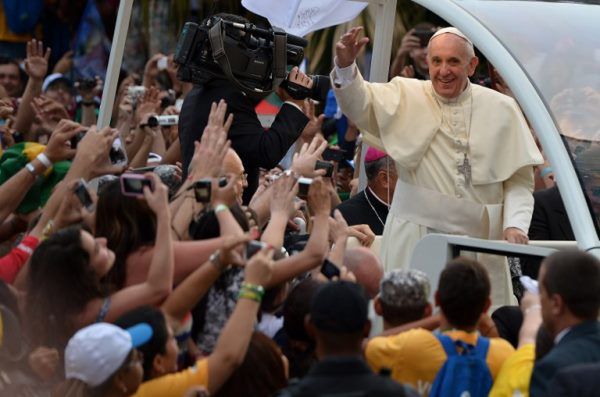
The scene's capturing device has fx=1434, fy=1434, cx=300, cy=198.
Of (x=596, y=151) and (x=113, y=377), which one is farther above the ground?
(x=596, y=151)

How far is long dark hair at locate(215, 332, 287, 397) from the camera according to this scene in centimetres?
484

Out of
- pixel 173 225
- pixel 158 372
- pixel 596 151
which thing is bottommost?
pixel 158 372

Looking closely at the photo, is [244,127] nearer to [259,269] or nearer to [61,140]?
Answer: [61,140]

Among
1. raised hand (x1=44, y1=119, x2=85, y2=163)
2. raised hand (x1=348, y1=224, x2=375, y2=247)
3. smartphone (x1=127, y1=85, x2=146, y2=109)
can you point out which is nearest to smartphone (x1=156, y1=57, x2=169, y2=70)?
smartphone (x1=127, y1=85, x2=146, y2=109)

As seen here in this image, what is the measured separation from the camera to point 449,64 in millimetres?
6992

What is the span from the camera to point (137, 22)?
46.0 feet

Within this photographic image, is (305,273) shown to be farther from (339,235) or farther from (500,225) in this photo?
(500,225)

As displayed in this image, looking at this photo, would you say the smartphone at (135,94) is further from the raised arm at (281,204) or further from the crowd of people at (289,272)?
the raised arm at (281,204)

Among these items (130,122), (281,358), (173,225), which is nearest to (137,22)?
(130,122)

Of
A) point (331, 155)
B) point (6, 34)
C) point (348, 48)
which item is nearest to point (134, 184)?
point (348, 48)

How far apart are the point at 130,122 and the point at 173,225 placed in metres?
4.23

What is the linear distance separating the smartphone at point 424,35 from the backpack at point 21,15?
168 inches

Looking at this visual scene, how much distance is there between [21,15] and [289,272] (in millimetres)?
8454

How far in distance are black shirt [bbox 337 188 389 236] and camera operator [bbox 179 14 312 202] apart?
2.43ft
